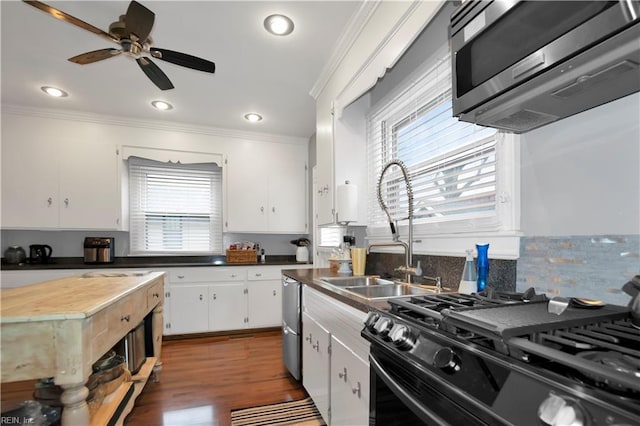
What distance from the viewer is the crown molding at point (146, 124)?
3.52 m

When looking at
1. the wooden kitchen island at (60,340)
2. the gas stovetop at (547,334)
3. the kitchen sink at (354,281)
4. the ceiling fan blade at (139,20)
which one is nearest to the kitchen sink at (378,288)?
the kitchen sink at (354,281)

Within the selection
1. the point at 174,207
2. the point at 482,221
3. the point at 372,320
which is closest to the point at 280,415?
the point at 372,320

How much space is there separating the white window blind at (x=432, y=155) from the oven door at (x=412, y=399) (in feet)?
2.95

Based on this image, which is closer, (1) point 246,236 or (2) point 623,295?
(2) point 623,295

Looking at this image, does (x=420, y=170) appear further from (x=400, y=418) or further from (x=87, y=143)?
(x=87, y=143)

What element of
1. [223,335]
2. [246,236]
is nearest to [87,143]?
[246,236]

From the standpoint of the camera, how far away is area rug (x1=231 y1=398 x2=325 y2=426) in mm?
1997

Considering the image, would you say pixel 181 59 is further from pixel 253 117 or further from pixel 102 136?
pixel 102 136

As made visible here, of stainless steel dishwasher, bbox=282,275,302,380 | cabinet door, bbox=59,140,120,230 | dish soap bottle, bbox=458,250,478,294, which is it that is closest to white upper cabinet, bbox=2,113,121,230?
cabinet door, bbox=59,140,120,230

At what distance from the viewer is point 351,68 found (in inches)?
89.4

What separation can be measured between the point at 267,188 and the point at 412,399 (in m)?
3.74

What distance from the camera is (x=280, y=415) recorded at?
2074 mm

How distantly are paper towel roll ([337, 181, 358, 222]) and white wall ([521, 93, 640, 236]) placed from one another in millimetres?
1324

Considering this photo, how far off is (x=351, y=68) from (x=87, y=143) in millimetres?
3316
